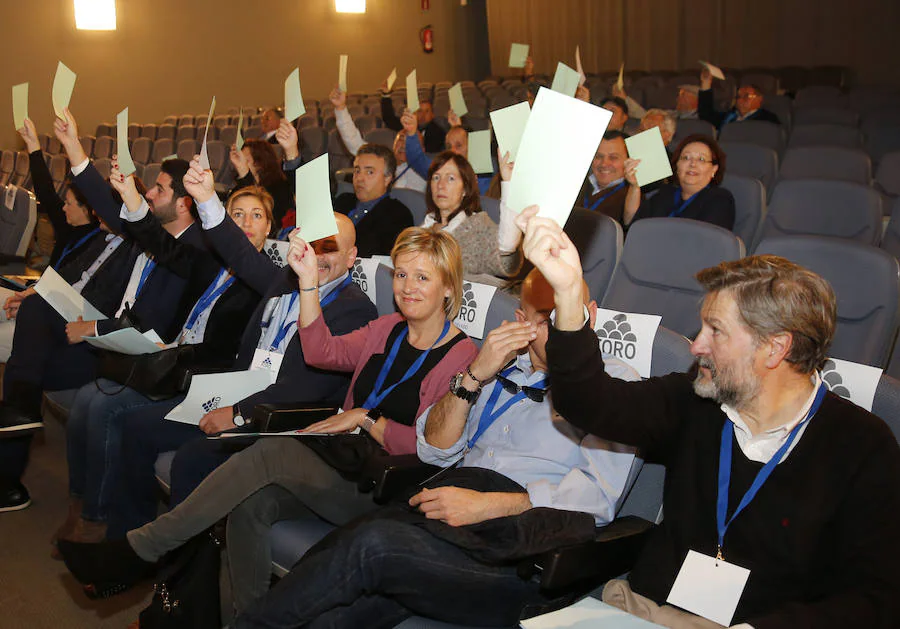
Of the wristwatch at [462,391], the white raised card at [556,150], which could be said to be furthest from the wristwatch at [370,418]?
the white raised card at [556,150]

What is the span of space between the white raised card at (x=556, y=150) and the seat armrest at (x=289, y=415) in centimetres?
117

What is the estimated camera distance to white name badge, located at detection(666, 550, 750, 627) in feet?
4.90

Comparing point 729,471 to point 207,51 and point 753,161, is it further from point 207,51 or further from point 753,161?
point 207,51

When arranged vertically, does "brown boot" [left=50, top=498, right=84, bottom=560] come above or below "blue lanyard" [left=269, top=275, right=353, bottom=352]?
below

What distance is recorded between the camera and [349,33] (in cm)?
1412

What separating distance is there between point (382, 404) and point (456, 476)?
17.4 inches

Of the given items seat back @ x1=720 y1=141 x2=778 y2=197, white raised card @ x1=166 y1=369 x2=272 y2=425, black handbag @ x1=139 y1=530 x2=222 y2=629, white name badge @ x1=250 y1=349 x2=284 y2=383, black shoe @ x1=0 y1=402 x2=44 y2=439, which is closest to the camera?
black handbag @ x1=139 y1=530 x2=222 y2=629

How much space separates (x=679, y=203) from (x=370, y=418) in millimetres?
2141

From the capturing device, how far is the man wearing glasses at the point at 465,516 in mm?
1677

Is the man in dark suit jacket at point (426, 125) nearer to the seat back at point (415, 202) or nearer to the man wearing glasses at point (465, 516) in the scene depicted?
the seat back at point (415, 202)

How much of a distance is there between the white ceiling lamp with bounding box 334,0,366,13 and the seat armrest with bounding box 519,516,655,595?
13666 mm

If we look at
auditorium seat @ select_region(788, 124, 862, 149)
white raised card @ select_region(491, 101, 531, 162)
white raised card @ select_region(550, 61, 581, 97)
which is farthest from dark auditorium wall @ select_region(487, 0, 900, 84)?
white raised card @ select_region(491, 101, 531, 162)

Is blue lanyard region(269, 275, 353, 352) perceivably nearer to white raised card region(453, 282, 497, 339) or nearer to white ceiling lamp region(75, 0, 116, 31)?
white raised card region(453, 282, 497, 339)

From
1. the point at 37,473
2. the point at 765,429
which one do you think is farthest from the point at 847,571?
the point at 37,473
